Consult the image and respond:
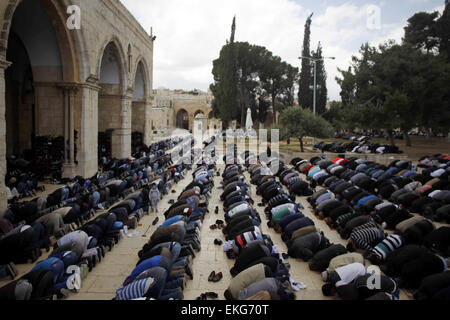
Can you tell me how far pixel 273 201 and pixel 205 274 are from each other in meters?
3.81

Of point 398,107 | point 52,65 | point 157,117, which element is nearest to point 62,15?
point 52,65

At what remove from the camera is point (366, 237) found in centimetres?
638

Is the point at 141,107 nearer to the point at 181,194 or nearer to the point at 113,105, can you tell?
the point at 113,105

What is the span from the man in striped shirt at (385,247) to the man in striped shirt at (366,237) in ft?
1.12

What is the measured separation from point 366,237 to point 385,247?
20.6 inches

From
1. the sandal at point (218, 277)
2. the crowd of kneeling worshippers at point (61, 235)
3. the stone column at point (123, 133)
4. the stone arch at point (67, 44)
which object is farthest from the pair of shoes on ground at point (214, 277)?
the stone column at point (123, 133)

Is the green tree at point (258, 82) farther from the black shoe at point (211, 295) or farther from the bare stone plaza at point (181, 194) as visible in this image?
the black shoe at point (211, 295)

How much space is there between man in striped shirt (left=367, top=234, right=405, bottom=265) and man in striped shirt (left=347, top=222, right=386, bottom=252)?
341mm

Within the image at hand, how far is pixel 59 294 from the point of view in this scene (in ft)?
15.6

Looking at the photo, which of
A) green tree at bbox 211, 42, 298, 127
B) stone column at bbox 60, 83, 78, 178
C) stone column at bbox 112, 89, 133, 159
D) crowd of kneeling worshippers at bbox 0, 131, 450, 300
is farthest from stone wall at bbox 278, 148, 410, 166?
green tree at bbox 211, 42, 298, 127

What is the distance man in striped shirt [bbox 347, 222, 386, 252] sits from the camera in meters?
6.36

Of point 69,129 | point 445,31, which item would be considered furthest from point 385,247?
point 445,31

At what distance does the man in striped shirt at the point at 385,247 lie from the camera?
5.85m

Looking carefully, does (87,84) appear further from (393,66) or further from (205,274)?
(393,66)
